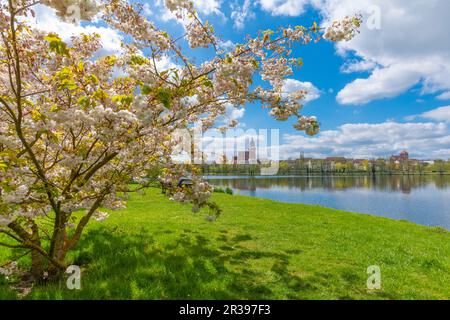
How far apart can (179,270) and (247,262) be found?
195cm

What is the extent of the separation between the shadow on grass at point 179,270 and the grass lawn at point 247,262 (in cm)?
2

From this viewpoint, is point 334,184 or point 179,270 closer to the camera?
point 179,270

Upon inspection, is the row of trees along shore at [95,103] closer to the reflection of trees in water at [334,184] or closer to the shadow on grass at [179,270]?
the shadow on grass at [179,270]

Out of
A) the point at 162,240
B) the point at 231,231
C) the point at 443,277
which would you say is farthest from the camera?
the point at 231,231

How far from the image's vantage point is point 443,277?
6.33 metres

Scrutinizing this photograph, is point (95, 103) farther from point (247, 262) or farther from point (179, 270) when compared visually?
point (247, 262)

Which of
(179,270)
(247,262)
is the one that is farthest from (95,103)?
(247,262)

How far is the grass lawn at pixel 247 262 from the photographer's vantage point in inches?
199

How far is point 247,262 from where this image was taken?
22.6 feet

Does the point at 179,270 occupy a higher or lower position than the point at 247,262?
higher

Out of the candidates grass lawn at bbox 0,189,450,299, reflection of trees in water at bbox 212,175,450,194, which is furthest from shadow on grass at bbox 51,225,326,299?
reflection of trees in water at bbox 212,175,450,194
